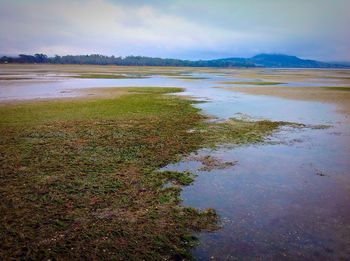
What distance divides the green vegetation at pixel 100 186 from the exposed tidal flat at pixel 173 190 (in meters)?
0.05

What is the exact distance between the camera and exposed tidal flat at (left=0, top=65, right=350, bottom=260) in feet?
26.6

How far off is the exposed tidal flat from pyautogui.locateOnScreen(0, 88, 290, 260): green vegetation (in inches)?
1.8

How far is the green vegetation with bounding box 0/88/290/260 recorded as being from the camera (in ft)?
26.6

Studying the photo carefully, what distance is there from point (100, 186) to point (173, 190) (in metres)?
2.72

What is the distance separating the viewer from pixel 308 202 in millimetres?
10711

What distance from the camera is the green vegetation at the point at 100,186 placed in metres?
8.10

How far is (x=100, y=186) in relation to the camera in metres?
11.7

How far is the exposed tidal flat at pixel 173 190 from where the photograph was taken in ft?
26.6

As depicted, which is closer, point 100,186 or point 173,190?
point 173,190

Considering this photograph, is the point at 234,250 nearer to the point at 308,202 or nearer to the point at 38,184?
the point at 308,202

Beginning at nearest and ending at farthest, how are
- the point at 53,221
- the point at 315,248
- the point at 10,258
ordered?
the point at 10,258 → the point at 315,248 → the point at 53,221

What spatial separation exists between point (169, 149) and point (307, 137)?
9.24 m

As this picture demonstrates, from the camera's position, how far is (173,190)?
11.6m

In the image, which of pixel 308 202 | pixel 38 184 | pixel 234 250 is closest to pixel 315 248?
pixel 234 250
